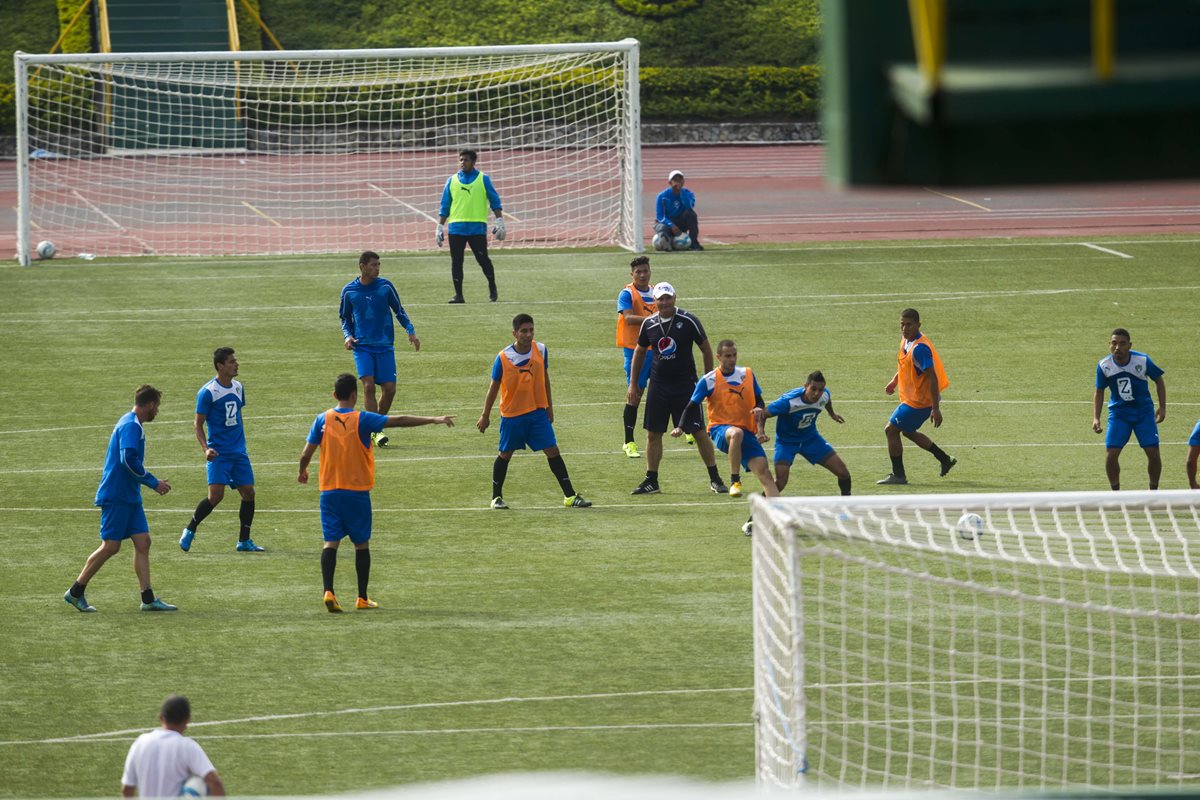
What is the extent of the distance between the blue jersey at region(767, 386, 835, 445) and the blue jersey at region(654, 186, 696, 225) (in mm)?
16047

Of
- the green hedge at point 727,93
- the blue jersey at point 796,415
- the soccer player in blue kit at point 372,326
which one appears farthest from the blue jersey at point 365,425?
the green hedge at point 727,93

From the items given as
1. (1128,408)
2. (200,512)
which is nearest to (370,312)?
(200,512)

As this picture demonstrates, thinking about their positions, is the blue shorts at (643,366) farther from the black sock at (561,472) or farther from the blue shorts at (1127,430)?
the blue shorts at (1127,430)

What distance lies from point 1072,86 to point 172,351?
2345cm

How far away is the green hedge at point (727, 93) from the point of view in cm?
5347

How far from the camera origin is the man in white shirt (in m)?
8.80

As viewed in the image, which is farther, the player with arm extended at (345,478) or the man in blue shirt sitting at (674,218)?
the man in blue shirt sitting at (674,218)

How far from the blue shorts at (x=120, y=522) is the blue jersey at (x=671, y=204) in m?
19.6

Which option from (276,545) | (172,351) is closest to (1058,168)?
(276,545)

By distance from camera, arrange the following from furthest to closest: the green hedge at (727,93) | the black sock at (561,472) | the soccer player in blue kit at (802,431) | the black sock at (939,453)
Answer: the green hedge at (727,93) < the black sock at (939,453) < the black sock at (561,472) < the soccer player in blue kit at (802,431)

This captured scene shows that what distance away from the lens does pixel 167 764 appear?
8.82 meters

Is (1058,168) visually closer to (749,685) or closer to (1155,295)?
(749,685)

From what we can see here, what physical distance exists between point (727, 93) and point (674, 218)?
71.7 ft

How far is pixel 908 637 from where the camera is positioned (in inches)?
498
